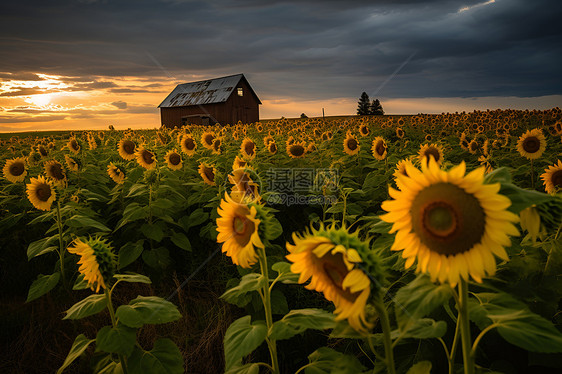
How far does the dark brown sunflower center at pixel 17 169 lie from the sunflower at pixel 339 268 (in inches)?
269

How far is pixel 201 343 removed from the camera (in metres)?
3.37

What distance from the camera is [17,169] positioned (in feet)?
21.1

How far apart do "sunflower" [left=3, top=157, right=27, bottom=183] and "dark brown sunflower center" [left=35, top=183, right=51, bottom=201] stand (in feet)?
7.43

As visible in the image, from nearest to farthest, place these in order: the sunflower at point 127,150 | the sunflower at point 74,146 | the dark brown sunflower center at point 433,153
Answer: the dark brown sunflower center at point 433,153, the sunflower at point 127,150, the sunflower at point 74,146

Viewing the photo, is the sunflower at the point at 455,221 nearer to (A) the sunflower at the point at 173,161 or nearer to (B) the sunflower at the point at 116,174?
(B) the sunflower at the point at 116,174

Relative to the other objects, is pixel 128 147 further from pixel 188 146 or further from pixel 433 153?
pixel 433 153

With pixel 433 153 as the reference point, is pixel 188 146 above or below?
above

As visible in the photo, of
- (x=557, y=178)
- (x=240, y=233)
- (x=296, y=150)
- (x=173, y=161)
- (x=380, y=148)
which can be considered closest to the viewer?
(x=240, y=233)

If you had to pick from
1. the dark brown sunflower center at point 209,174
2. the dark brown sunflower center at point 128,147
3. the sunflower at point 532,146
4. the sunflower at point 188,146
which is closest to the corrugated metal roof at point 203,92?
the sunflower at point 188,146

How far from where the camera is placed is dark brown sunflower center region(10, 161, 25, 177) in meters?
6.39

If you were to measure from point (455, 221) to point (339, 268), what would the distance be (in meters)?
0.47

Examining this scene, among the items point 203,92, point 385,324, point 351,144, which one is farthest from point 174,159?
point 203,92

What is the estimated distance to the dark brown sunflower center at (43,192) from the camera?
Answer: 14.7 ft

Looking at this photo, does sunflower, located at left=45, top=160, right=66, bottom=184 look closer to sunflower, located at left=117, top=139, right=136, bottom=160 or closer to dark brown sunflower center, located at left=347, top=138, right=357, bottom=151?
sunflower, located at left=117, top=139, right=136, bottom=160
